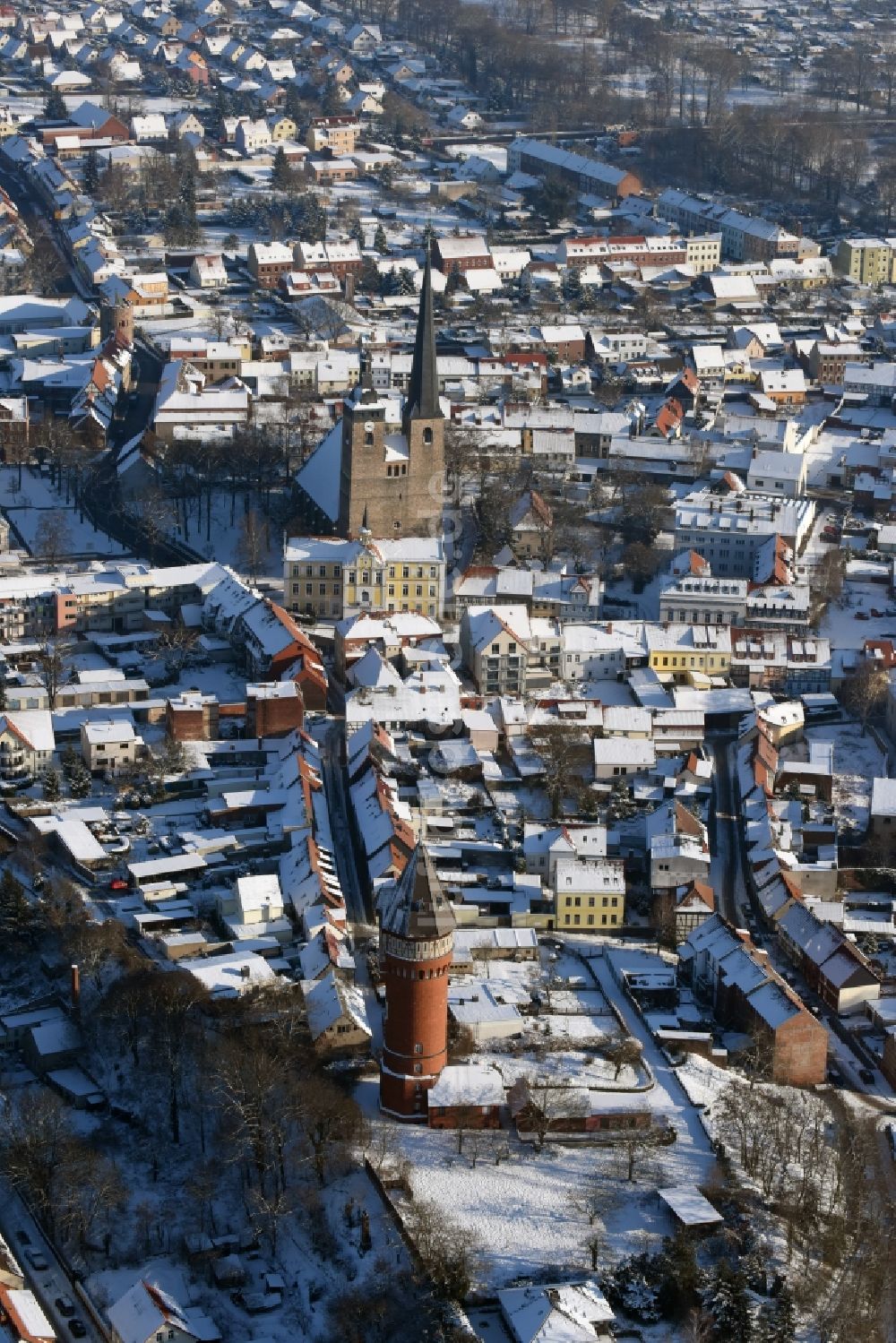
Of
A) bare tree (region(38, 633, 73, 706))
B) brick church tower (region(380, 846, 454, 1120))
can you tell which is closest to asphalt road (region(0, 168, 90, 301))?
bare tree (region(38, 633, 73, 706))

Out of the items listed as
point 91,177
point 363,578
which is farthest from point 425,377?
point 91,177

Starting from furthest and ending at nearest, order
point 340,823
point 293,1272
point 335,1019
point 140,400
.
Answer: point 140,400 < point 340,823 < point 335,1019 < point 293,1272

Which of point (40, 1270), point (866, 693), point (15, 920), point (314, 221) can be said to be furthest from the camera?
point (314, 221)

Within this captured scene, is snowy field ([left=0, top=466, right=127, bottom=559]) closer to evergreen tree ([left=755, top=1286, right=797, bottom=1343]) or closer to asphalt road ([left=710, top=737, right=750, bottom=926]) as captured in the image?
asphalt road ([left=710, top=737, right=750, bottom=926])

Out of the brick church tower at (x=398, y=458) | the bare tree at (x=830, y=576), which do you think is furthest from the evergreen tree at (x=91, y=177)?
the bare tree at (x=830, y=576)

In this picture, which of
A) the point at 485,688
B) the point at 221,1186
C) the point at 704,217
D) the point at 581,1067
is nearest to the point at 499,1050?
the point at 581,1067

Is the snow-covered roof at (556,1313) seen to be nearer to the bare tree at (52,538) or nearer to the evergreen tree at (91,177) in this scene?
the bare tree at (52,538)

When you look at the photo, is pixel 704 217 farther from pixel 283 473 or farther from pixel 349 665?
pixel 349 665

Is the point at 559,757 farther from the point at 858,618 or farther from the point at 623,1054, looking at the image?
the point at 858,618
